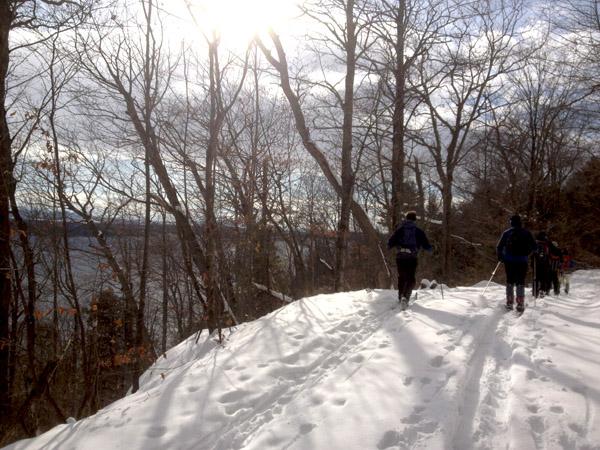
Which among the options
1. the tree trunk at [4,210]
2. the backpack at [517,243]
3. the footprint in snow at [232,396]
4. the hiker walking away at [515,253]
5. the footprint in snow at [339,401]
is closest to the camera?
the footprint in snow at [339,401]

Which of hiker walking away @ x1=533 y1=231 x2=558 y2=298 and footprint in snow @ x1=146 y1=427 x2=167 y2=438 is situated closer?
footprint in snow @ x1=146 y1=427 x2=167 y2=438

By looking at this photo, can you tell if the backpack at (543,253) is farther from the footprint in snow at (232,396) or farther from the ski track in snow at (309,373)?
the footprint in snow at (232,396)

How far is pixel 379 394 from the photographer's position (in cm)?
407

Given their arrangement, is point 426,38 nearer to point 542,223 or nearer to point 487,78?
point 487,78

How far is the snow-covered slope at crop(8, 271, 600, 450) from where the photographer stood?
3381mm

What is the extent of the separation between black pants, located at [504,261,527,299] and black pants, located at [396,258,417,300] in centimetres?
176

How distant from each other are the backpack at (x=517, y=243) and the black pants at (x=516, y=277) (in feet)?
0.71

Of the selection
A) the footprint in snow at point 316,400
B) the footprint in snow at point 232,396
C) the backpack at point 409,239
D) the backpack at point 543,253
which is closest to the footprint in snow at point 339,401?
the footprint in snow at point 316,400

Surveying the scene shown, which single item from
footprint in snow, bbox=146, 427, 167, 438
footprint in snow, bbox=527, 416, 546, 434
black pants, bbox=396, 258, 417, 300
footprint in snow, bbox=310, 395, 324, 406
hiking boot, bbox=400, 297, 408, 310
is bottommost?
footprint in snow, bbox=146, 427, 167, 438

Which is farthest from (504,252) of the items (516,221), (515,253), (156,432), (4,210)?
(4,210)

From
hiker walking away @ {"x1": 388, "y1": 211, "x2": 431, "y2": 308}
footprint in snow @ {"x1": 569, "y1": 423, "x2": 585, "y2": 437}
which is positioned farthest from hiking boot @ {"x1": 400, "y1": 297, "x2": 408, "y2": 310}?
footprint in snow @ {"x1": 569, "y1": 423, "x2": 585, "y2": 437}

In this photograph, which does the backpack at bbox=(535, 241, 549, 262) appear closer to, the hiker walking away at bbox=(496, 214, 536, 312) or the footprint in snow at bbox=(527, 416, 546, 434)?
the hiker walking away at bbox=(496, 214, 536, 312)

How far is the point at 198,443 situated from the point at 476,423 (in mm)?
2429

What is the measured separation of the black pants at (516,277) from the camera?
7639 millimetres
